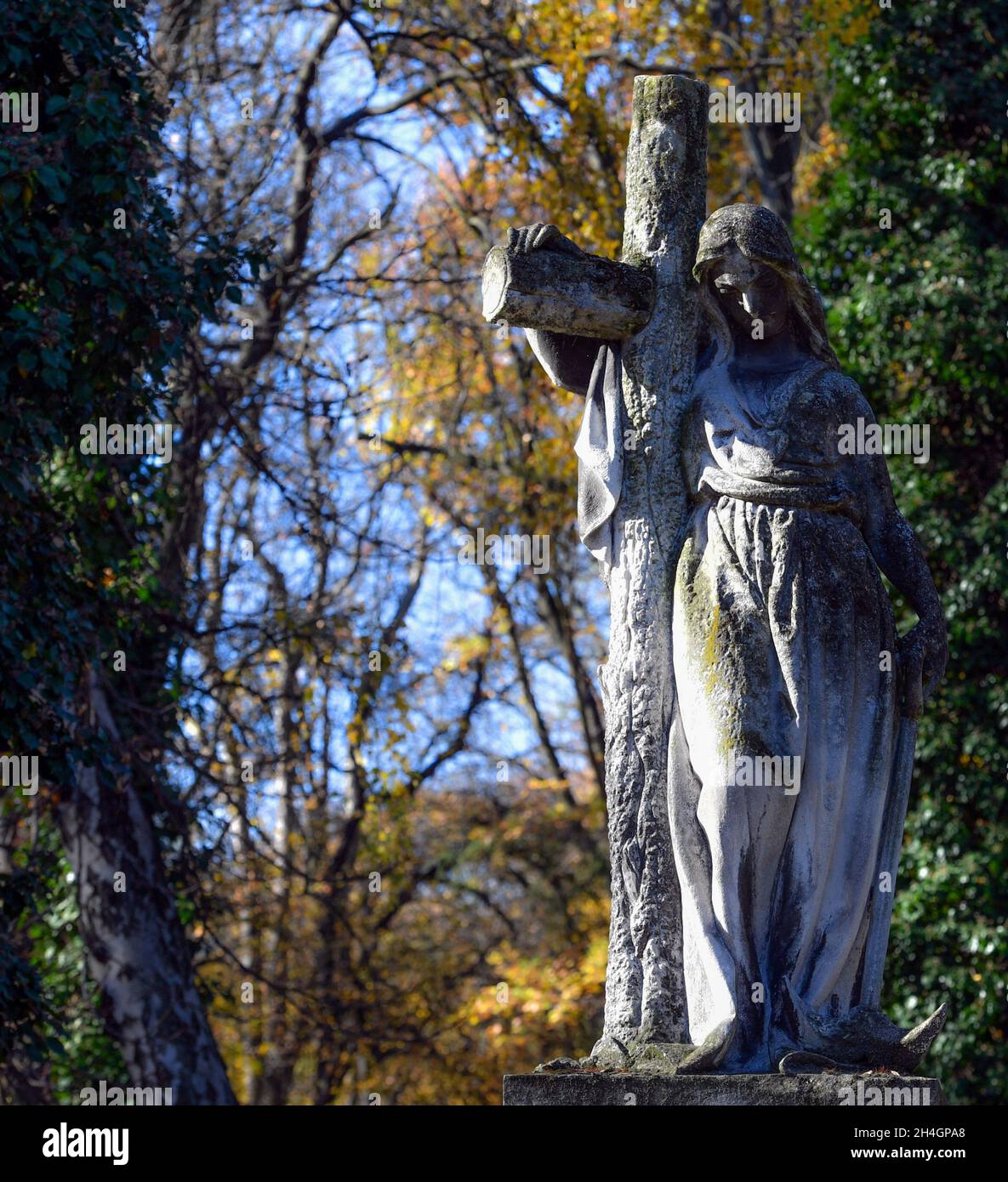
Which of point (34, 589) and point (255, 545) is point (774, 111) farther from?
point (34, 589)

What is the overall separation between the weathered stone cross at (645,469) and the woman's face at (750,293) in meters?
0.13

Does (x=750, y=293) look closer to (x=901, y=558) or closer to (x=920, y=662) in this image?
(x=901, y=558)

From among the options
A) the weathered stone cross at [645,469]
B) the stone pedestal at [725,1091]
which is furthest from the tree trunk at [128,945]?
the stone pedestal at [725,1091]

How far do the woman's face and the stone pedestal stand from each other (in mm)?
2404

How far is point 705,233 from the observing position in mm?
6199

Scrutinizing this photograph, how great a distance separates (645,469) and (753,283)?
70 cm

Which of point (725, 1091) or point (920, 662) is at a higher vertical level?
point (920, 662)

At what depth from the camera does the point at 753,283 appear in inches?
242

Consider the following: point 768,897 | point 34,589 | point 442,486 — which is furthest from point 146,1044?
point 442,486

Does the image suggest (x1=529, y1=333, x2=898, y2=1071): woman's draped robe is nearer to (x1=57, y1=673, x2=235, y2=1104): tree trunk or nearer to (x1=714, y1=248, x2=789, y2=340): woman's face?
(x1=714, y1=248, x2=789, y2=340): woman's face

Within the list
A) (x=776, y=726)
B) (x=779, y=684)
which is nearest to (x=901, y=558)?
(x=779, y=684)

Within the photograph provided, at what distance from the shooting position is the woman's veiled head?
20.0 ft

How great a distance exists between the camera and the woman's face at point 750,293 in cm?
614

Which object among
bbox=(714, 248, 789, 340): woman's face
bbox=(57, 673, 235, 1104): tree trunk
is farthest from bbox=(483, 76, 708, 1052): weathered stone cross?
bbox=(57, 673, 235, 1104): tree trunk
